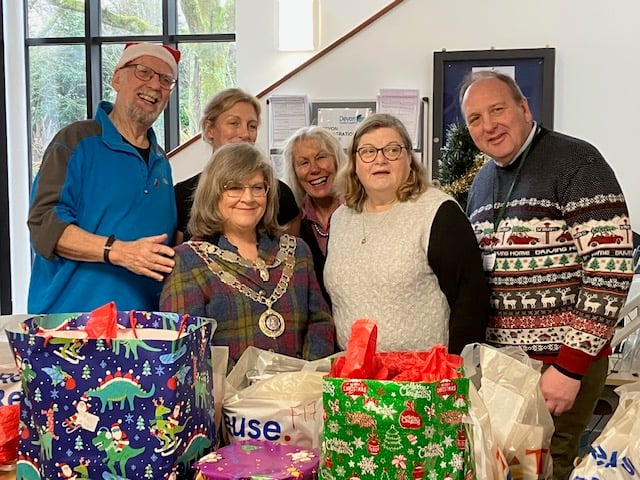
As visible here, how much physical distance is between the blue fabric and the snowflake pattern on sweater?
85 cm

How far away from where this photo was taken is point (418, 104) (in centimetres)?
366

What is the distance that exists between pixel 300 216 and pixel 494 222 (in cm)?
68

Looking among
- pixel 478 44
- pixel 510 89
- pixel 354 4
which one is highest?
pixel 354 4

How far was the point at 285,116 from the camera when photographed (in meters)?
3.76

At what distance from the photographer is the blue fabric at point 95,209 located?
185 centimetres

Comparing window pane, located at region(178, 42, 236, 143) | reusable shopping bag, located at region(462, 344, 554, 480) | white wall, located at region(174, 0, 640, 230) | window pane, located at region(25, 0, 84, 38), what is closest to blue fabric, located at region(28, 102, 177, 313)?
Result: reusable shopping bag, located at region(462, 344, 554, 480)

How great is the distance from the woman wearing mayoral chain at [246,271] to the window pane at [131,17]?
3.86m

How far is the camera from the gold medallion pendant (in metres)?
1.59

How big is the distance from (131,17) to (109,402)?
4624mm

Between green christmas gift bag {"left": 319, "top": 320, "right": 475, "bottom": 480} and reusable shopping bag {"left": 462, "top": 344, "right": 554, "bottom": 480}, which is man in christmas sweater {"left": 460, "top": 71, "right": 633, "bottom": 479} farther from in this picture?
green christmas gift bag {"left": 319, "top": 320, "right": 475, "bottom": 480}

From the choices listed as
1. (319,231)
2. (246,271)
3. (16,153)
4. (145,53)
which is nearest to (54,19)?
(16,153)

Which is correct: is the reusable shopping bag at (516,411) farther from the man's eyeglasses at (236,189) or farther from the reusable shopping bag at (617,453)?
the man's eyeglasses at (236,189)

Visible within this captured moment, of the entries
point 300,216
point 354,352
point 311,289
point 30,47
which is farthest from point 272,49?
point 354,352

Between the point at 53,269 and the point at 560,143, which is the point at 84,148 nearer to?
the point at 53,269
